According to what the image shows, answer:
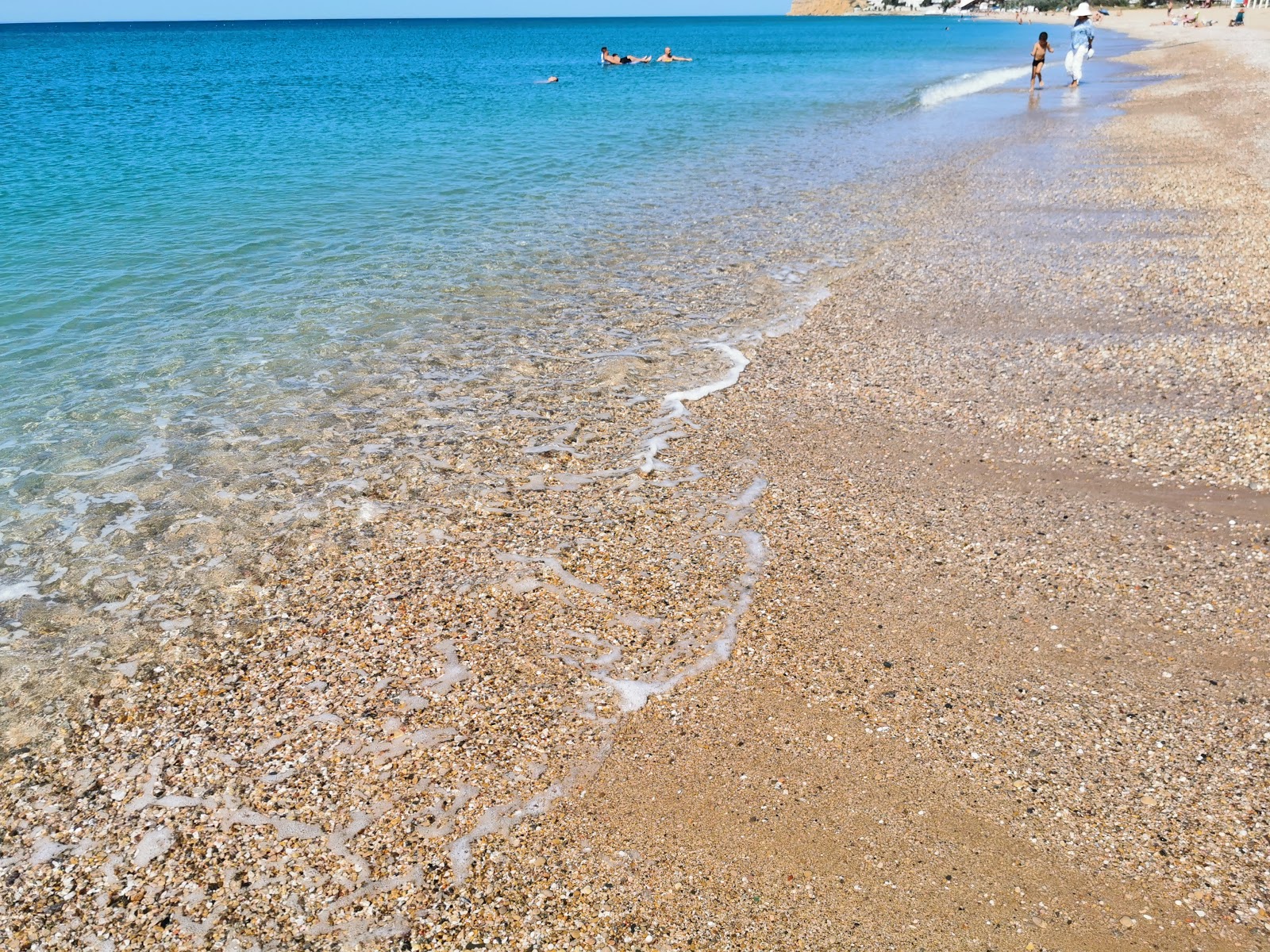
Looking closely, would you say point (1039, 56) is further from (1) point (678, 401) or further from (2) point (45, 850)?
(2) point (45, 850)

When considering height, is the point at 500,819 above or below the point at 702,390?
below

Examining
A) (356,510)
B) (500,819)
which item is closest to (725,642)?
(500,819)

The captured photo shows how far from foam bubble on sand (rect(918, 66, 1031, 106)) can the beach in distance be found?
82.4 ft

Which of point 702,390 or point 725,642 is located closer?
point 725,642

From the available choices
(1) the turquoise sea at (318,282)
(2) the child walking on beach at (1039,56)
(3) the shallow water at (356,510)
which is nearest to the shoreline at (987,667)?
(3) the shallow water at (356,510)

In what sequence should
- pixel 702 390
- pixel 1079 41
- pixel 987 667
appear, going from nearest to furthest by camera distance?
pixel 987 667
pixel 702 390
pixel 1079 41

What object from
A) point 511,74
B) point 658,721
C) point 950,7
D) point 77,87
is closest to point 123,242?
point 658,721

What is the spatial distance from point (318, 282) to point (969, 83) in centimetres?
4057

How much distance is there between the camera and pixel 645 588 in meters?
5.92

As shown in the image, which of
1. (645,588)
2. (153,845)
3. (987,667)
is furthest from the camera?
(645,588)

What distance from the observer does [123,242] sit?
15.6 m

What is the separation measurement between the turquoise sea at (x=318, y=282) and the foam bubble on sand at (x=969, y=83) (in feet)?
9.53

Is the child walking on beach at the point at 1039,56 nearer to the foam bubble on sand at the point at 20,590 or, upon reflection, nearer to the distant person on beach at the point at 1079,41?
the distant person on beach at the point at 1079,41

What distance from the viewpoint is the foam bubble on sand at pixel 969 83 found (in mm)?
37206
